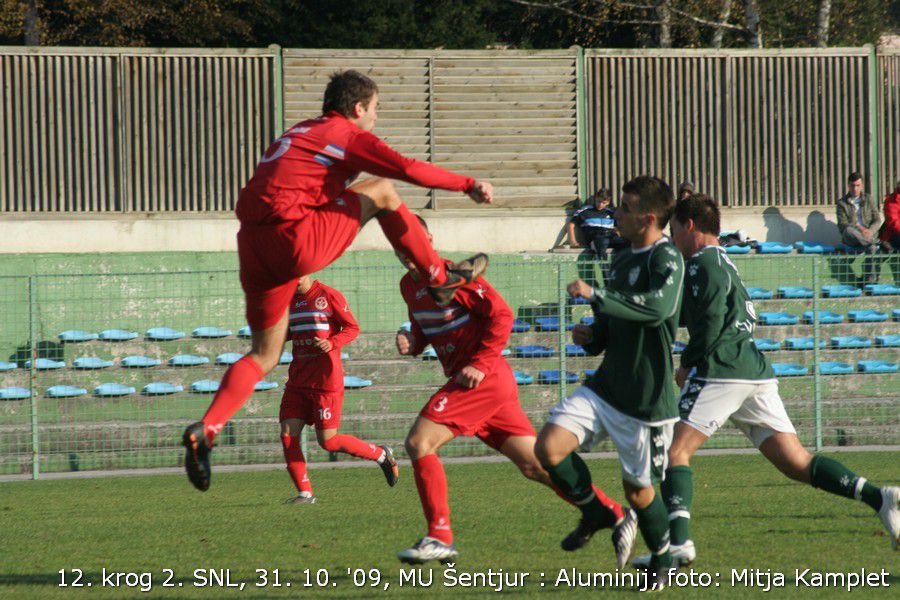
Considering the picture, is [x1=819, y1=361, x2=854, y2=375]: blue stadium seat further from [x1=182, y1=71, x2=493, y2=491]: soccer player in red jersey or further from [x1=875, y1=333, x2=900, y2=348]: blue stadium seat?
[x1=182, y1=71, x2=493, y2=491]: soccer player in red jersey

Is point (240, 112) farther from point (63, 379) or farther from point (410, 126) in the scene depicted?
point (63, 379)

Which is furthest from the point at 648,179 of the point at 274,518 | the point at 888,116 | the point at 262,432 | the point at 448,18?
the point at 448,18

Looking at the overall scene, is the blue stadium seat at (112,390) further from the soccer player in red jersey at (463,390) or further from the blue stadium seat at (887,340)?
the blue stadium seat at (887,340)

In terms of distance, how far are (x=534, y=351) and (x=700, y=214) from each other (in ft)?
24.8

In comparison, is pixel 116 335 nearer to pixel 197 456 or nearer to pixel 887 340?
pixel 197 456

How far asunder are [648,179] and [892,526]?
7.35ft

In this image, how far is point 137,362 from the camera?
14.1m

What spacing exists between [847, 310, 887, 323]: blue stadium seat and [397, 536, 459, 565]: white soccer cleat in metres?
10.8

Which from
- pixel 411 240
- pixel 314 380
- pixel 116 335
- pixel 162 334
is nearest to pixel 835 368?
pixel 314 380

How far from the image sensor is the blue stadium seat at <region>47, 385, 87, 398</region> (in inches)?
531

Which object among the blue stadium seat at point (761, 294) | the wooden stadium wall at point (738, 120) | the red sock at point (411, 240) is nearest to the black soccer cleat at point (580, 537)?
the red sock at point (411, 240)

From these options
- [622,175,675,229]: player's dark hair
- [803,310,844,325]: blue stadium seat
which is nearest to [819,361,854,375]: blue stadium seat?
[803,310,844,325]: blue stadium seat

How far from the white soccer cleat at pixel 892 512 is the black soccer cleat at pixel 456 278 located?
2469 mm

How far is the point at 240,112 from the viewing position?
18766 mm
